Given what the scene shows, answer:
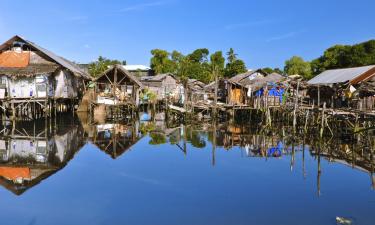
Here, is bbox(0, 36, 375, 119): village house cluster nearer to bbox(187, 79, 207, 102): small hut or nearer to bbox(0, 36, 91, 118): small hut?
bbox(0, 36, 91, 118): small hut

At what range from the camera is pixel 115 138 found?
19453 millimetres

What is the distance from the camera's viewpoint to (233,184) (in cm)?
1106

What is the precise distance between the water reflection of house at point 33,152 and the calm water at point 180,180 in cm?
4

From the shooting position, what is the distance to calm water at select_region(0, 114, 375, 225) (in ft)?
27.5

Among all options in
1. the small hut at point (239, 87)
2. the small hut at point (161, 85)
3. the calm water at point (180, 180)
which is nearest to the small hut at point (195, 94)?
the small hut at point (239, 87)

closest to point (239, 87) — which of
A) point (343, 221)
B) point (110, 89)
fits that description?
point (110, 89)

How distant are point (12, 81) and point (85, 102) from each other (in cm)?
746

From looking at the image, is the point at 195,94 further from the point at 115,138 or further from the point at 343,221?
the point at 343,221

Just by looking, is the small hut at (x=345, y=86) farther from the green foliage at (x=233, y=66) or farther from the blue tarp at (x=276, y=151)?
the green foliage at (x=233, y=66)

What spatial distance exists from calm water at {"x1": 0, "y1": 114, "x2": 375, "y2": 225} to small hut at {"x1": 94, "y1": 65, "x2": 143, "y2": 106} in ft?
32.7

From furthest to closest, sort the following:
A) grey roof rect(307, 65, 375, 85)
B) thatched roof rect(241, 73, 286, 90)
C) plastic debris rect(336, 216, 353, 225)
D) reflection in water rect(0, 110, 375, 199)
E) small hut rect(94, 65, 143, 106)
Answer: thatched roof rect(241, 73, 286, 90)
small hut rect(94, 65, 143, 106)
grey roof rect(307, 65, 375, 85)
reflection in water rect(0, 110, 375, 199)
plastic debris rect(336, 216, 353, 225)

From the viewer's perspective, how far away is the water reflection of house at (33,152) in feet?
36.9

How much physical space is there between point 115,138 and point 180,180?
8.86 m

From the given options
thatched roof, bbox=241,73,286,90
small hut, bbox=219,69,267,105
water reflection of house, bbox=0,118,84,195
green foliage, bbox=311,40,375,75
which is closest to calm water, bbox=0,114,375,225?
water reflection of house, bbox=0,118,84,195
